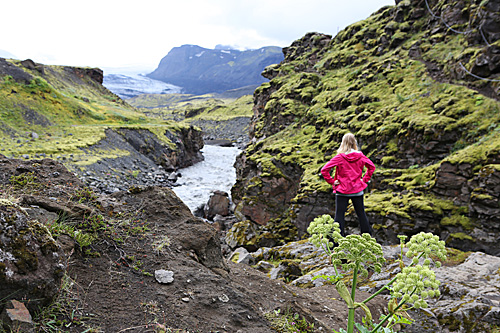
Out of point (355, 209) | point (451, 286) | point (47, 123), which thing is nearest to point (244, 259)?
point (355, 209)

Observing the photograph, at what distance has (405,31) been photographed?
22.9m

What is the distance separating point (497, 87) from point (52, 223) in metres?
18.4

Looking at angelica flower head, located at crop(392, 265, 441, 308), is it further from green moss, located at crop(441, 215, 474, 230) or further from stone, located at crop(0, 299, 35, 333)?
green moss, located at crop(441, 215, 474, 230)

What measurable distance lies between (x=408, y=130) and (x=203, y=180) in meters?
28.6

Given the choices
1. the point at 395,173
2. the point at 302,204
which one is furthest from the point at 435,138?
the point at 302,204

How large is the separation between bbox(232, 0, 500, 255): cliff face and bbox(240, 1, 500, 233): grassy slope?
0.23 ft

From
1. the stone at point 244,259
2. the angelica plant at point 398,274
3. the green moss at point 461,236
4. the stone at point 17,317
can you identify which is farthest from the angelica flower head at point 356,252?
the green moss at point 461,236

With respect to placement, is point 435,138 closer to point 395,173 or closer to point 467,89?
point 395,173

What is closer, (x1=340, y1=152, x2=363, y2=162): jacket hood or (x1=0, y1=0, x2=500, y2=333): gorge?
(x1=0, y1=0, x2=500, y2=333): gorge

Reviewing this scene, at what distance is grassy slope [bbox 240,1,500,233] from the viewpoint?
1162 centimetres

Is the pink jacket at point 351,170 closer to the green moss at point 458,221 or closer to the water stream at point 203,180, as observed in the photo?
the green moss at point 458,221

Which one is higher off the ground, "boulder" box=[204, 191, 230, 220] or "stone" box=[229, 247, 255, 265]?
"stone" box=[229, 247, 255, 265]

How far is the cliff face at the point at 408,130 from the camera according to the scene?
33.4ft

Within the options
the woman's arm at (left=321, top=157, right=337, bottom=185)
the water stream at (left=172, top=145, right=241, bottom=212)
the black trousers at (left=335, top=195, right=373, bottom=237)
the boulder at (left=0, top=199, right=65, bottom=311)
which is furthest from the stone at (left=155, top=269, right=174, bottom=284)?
the water stream at (left=172, top=145, right=241, bottom=212)
